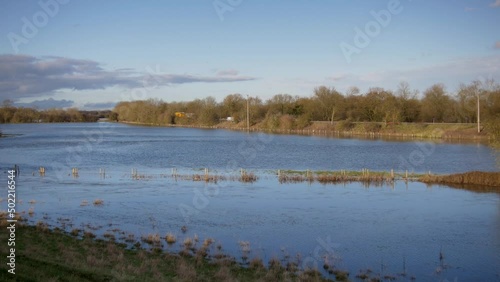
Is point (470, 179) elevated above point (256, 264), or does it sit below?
above

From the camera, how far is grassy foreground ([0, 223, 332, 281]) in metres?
14.8

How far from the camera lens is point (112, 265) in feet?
59.7

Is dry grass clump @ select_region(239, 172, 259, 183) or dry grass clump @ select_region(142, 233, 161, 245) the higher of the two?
dry grass clump @ select_region(239, 172, 259, 183)

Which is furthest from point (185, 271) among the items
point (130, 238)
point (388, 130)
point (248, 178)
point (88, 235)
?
point (388, 130)

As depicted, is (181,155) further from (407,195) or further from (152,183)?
(407,195)

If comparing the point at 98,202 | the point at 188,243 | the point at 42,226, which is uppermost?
the point at 42,226

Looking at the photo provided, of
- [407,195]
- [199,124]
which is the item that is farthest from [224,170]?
[199,124]

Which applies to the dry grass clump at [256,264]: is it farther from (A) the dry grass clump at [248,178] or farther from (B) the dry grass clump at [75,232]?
(A) the dry grass clump at [248,178]

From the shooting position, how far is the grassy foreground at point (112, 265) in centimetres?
1477

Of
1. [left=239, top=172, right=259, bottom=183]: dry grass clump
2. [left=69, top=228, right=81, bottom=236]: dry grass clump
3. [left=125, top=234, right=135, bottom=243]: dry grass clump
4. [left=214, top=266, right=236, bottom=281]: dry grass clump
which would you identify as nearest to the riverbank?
[left=239, top=172, right=259, bottom=183]: dry grass clump

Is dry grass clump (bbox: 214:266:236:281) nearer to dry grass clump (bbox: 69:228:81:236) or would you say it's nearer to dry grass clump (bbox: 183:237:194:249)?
dry grass clump (bbox: 183:237:194:249)

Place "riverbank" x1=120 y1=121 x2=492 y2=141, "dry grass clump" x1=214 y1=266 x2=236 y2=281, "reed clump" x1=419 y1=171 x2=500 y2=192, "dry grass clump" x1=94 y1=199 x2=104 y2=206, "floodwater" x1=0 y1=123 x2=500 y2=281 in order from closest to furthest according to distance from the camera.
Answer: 1. "dry grass clump" x1=214 y1=266 x2=236 y2=281
2. "floodwater" x1=0 y1=123 x2=500 y2=281
3. "dry grass clump" x1=94 y1=199 x2=104 y2=206
4. "reed clump" x1=419 y1=171 x2=500 y2=192
5. "riverbank" x1=120 y1=121 x2=492 y2=141

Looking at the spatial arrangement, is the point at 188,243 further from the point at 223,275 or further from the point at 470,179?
the point at 470,179

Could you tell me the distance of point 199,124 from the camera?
19250cm
